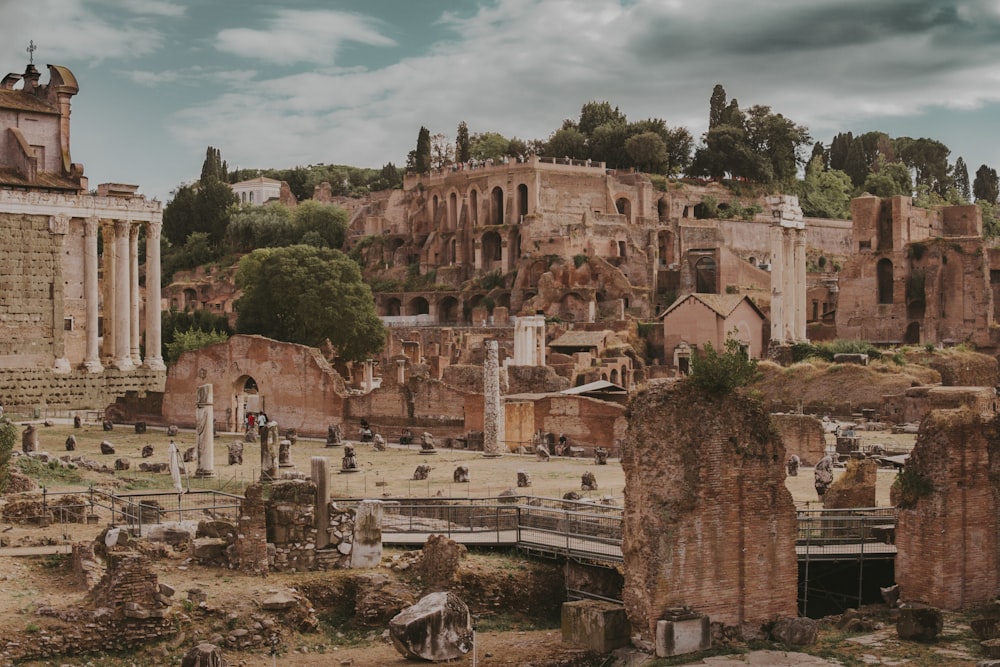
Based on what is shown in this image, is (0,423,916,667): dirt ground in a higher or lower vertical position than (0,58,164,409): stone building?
lower

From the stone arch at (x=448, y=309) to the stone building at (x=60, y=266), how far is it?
33.9 meters

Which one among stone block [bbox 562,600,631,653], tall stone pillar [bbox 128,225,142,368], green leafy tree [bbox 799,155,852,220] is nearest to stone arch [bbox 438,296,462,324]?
green leafy tree [bbox 799,155,852,220]

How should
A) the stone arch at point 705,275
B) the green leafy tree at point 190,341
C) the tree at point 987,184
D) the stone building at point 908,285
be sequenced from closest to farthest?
the green leafy tree at point 190,341 < the stone building at point 908,285 < the stone arch at point 705,275 < the tree at point 987,184

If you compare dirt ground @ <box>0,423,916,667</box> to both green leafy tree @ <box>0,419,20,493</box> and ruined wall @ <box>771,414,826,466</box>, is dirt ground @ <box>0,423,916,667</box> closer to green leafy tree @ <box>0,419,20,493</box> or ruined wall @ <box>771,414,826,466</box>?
green leafy tree @ <box>0,419,20,493</box>

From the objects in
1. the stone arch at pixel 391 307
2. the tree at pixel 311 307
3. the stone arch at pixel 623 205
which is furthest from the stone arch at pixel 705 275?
the tree at pixel 311 307

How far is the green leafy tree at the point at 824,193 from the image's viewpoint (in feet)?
318

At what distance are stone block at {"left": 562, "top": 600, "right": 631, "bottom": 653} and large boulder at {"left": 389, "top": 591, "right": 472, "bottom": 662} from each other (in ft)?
4.21

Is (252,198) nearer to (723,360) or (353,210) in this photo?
(353,210)

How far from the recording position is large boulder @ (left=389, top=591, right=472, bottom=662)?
52.2 feet

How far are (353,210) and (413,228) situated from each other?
1403 centimetres

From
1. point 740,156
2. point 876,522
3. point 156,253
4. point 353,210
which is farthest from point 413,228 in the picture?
point 876,522

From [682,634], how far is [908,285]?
54084 mm

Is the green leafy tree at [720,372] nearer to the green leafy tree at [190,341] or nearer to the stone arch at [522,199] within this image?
the green leafy tree at [190,341]

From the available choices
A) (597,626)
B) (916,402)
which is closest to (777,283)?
(916,402)
